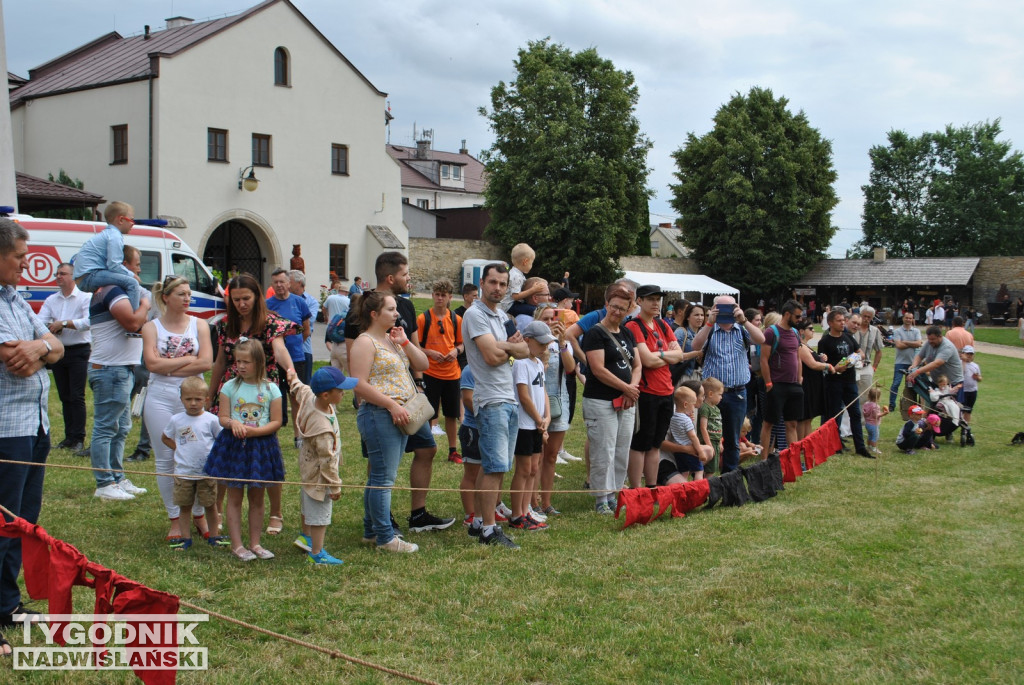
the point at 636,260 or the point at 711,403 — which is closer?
the point at 711,403

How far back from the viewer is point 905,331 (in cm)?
1413

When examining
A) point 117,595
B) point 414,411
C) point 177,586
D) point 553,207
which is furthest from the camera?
point 553,207

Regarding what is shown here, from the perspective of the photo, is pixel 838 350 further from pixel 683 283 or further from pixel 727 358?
pixel 683 283

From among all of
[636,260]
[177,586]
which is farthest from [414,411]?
[636,260]

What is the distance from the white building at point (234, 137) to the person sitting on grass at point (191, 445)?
23.1 m

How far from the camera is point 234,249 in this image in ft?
102

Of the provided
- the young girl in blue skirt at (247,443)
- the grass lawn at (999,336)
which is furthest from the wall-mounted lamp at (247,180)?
the grass lawn at (999,336)

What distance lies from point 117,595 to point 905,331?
43.9ft

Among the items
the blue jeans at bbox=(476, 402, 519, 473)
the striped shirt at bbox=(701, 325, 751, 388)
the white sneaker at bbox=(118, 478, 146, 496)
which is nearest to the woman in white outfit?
the white sneaker at bbox=(118, 478, 146, 496)

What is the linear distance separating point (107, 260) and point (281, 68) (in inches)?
996

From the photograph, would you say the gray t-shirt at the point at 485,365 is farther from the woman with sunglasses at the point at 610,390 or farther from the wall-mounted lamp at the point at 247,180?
the wall-mounted lamp at the point at 247,180

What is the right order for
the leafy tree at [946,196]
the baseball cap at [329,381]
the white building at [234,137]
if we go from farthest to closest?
1. the leafy tree at [946,196]
2. the white building at [234,137]
3. the baseball cap at [329,381]

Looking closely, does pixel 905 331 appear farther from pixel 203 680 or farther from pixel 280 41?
pixel 280 41

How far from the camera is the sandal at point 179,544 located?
18.6 ft
